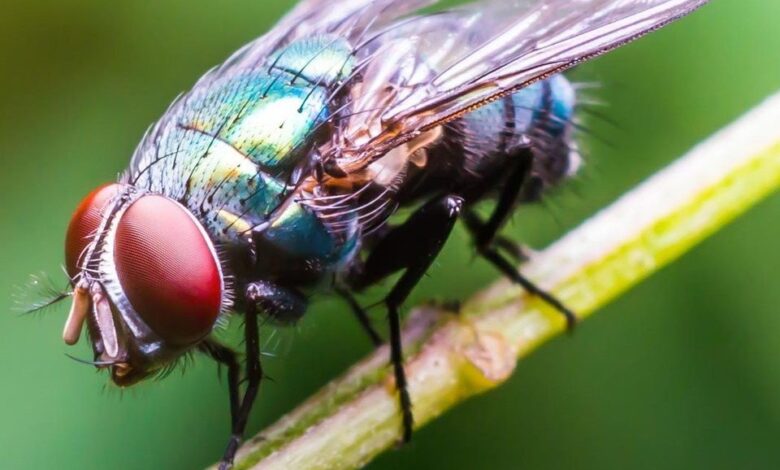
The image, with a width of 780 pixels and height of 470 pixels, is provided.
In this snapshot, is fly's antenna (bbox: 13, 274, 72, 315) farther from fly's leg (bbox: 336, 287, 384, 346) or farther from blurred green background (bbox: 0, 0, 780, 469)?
fly's leg (bbox: 336, 287, 384, 346)

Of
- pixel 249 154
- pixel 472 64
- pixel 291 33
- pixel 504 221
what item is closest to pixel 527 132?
pixel 504 221

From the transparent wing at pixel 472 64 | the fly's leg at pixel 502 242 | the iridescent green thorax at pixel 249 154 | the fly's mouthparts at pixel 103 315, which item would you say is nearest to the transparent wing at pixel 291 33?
the iridescent green thorax at pixel 249 154

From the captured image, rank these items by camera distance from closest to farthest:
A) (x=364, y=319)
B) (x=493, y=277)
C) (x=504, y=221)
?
(x=504, y=221), (x=364, y=319), (x=493, y=277)

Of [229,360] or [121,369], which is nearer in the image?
[121,369]

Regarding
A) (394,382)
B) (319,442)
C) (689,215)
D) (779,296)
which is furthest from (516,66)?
(779,296)

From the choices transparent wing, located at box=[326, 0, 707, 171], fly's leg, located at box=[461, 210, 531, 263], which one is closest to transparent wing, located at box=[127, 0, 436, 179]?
transparent wing, located at box=[326, 0, 707, 171]

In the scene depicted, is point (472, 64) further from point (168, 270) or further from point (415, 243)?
point (168, 270)

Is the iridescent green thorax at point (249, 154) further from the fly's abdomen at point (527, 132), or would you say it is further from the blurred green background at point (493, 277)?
the blurred green background at point (493, 277)
